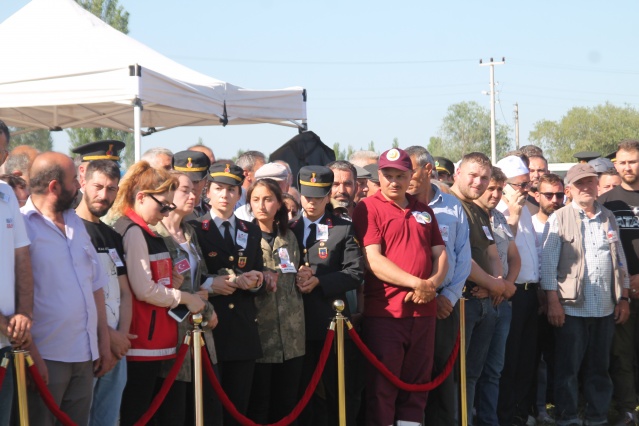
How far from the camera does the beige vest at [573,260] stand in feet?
25.6

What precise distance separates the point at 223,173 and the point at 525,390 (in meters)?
3.66

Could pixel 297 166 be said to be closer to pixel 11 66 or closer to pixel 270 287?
pixel 11 66

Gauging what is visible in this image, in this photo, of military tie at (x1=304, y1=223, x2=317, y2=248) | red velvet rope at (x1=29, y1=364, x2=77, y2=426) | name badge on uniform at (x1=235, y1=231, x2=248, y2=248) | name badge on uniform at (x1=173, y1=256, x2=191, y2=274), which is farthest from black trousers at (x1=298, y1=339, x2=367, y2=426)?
red velvet rope at (x1=29, y1=364, x2=77, y2=426)

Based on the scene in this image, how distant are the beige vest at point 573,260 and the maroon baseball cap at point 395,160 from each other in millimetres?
2153

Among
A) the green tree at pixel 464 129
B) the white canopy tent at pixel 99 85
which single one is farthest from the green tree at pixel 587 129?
the white canopy tent at pixel 99 85

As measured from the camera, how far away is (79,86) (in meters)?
9.79

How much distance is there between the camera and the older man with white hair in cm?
769

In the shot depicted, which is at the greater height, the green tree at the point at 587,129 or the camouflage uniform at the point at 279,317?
the green tree at the point at 587,129

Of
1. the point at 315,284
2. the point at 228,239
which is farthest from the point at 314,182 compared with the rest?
the point at 228,239

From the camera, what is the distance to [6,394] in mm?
4371

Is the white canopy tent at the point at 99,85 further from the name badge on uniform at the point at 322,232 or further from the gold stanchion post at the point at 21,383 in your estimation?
the gold stanchion post at the point at 21,383

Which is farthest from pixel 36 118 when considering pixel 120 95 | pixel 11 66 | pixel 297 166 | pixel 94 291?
pixel 94 291

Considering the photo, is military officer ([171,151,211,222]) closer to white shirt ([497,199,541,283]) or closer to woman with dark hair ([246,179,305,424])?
woman with dark hair ([246,179,305,424])

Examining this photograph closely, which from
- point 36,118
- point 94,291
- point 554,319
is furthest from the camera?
point 36,118
